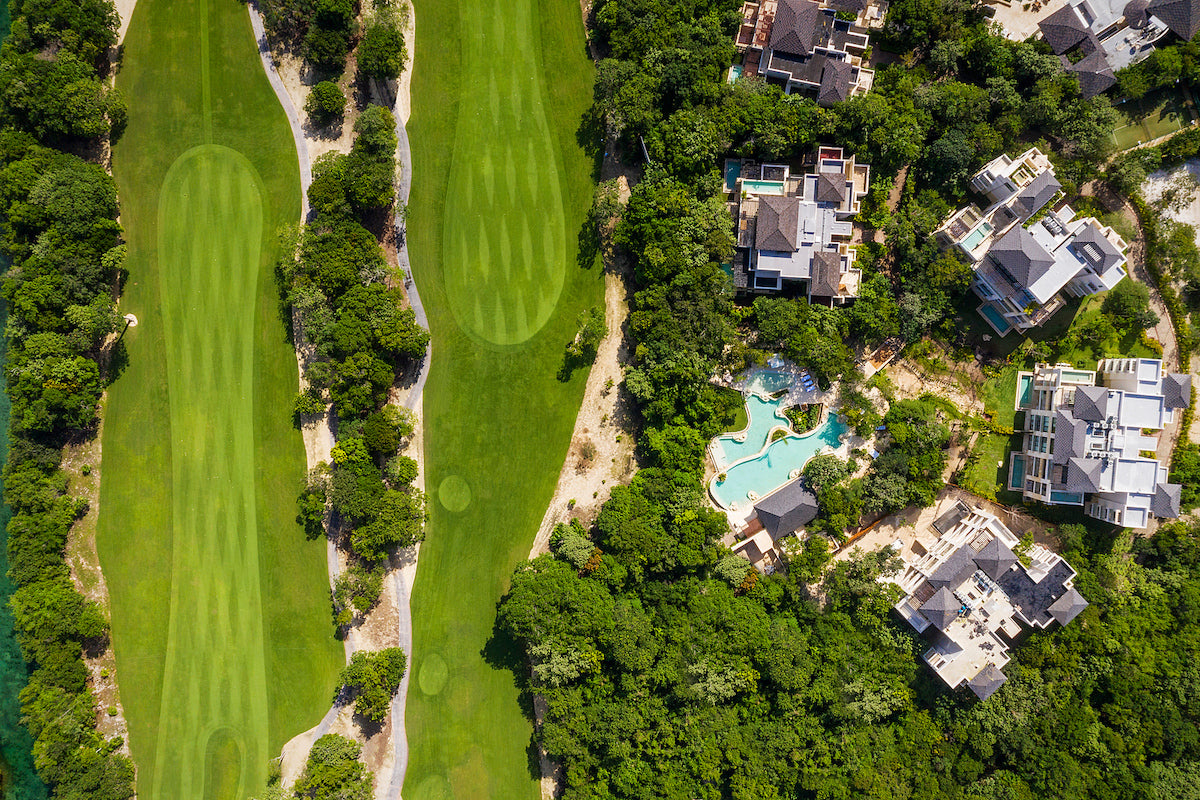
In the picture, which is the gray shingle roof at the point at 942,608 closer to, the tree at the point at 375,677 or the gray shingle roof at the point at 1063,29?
the tree at the point at 375,677

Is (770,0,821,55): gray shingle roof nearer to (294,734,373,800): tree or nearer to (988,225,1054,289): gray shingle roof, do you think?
(988,225,1054,289): gray shingle roof

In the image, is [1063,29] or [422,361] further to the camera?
[422,361]

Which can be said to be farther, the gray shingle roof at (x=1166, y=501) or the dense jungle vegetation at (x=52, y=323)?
the gray shingle roof at (x=1166, y=501)

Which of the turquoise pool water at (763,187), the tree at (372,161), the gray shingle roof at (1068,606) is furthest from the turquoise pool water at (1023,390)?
the tree at (372,161)

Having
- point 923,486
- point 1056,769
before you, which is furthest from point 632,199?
point 1056,769

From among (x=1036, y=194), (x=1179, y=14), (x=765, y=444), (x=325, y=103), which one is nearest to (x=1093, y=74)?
(x=1179, y=14)

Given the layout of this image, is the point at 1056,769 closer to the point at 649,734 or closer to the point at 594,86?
the point at 649,734

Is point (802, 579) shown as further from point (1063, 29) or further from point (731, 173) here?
point (1063, 29)

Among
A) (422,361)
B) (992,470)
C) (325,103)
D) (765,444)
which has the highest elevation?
(325,103)
